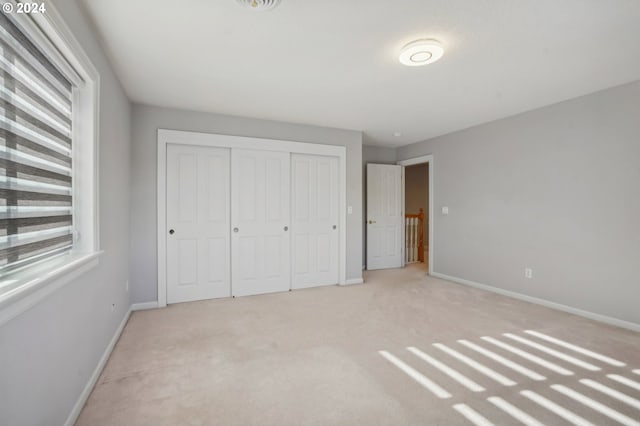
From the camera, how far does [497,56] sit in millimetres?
2490

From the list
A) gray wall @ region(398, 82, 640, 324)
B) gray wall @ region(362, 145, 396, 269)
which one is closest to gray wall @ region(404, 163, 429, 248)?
gray wall @ region(362, 145, 396, 269)

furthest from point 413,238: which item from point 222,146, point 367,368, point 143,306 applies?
point 143,306

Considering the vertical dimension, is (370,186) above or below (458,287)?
above

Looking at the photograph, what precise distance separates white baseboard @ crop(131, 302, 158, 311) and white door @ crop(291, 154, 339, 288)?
180 cm

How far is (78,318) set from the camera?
178 cm

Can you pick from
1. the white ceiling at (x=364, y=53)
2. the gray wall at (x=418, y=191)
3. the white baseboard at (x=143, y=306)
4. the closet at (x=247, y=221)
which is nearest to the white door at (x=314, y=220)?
the closet at (x=247, y=221)

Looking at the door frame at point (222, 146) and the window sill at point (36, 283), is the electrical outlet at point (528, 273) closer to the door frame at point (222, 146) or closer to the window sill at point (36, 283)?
the door frame at point (222, 146)

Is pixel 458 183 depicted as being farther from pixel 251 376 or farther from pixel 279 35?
pixel 251 376

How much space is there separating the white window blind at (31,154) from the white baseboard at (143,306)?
2.02 metres

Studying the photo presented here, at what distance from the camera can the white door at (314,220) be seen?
14.7 ft

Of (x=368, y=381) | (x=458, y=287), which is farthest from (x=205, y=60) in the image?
(x=458, y=287)

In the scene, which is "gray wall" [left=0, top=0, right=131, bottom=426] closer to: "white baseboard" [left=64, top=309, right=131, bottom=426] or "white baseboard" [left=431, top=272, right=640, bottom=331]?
"white baseboard" [left=64, top=309, right=131, bottom=426]

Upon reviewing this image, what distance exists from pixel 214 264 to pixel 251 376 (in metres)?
2.12

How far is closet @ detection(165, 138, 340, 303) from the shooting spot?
3.83 metres
